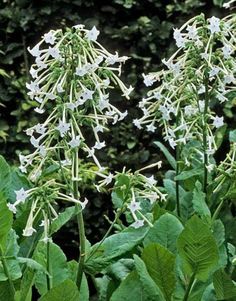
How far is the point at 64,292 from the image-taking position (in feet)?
5.73

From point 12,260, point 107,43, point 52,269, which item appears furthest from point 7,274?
point 107,43

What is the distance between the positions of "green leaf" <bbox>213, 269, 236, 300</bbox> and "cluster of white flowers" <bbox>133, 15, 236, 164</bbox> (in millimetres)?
519

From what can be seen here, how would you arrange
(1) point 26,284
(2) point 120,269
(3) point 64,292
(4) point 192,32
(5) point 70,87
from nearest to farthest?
(3) point 64,292
(5) point 70,87
(1) point 26,284
(2) point 120,269
(4) point 192,32

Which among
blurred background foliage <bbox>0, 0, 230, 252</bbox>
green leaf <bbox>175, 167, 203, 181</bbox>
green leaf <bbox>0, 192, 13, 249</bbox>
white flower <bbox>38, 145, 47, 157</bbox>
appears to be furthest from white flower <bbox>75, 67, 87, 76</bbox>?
blurred background foliage <bbox>0, 0, 230, 252</bbox>

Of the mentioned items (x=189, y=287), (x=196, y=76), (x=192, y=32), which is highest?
(x=192, y=32)

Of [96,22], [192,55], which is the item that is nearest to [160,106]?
[192,55]

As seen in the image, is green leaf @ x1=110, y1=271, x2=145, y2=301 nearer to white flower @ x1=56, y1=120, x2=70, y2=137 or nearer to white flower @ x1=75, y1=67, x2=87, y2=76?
white flower @ x1=56, y1=120, x2=70, y2=137

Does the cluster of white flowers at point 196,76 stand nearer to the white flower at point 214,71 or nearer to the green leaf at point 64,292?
the white flower at point 214,71

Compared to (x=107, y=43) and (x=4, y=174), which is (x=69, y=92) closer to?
(x=4, y=174)

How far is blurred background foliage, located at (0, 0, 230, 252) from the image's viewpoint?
492 cm

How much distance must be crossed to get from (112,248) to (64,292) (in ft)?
0.97

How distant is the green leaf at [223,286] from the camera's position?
1950mm

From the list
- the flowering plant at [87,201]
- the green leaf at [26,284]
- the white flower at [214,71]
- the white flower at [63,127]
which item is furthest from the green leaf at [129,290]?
the white flower at [214,71]

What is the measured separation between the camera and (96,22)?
4973 mm
